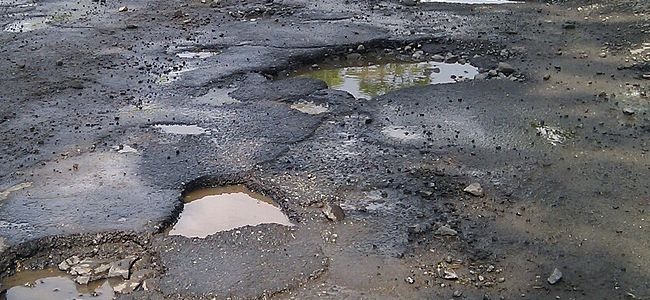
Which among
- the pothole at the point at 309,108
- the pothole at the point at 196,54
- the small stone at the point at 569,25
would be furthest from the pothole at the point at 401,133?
the small stone at the point at 569,25

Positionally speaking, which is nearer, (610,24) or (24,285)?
(24,285)

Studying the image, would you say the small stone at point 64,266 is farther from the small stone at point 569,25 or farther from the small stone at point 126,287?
the small stone at point 569,25

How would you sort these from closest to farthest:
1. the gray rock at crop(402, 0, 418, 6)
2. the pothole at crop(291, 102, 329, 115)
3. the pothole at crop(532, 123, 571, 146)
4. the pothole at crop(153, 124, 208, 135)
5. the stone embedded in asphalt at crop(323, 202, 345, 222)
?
1. the stone embedded in asphalt at crop(323, 202, 345, 222)
2. the pothole at crop(532, 123, 571, 146)
3. the pothole at crop(153, 124, 208, 135)
4. the pothole at crop(291, 102, 329, 115)
5. the gray rock at crop(402, 0, 418, 6)

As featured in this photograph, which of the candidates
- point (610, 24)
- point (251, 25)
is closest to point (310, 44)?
point (251, 25)

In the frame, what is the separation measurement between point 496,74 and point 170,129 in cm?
395

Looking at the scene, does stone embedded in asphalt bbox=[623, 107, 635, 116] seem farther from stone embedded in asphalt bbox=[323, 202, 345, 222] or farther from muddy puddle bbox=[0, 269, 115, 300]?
muddy puddle bbox=[0, 269, 115, 300]

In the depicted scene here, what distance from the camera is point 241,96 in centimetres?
A: 776

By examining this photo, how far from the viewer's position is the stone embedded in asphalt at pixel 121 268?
4793mm

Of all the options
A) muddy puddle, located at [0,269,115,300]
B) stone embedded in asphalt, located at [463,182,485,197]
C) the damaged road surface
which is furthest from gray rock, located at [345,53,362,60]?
muddy puddle, located at [0,269,115,300]

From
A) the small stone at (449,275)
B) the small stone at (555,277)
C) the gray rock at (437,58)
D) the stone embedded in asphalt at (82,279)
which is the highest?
the gray rock at (437,58)

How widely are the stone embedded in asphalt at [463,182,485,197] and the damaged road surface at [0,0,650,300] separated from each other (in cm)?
3

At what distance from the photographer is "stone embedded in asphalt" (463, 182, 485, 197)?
5.62 m

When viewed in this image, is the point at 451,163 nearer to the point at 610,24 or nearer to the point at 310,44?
the point at 310,44

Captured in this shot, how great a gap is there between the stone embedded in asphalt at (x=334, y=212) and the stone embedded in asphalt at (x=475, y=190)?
1098 mm
